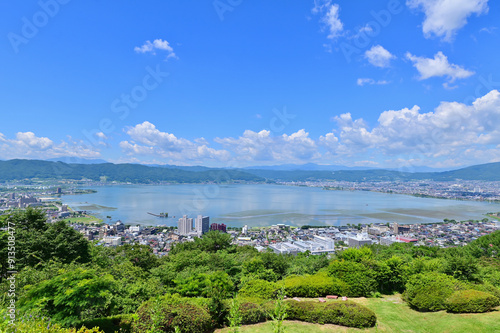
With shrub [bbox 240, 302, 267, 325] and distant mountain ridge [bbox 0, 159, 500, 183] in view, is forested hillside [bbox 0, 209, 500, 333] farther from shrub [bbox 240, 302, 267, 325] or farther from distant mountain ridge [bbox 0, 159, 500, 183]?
distant mountain ridge [bbox 0, 159, 500, 183]

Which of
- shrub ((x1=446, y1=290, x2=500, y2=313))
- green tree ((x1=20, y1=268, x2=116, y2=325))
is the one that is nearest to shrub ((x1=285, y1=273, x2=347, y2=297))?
shrub ((x1=446, y1=290, x2=500, y2=313))

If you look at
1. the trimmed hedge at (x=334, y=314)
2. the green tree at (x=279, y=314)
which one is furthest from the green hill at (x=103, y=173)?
the green tree at (x=279, y=314)

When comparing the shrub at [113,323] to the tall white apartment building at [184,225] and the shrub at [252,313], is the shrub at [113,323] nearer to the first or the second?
the shrub at [252,313]

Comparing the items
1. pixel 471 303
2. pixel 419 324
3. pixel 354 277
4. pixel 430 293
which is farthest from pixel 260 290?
pixel 471 303

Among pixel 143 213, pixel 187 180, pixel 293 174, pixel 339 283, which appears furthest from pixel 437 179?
pixel 339 283

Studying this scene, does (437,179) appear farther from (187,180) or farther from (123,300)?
(123,300)
